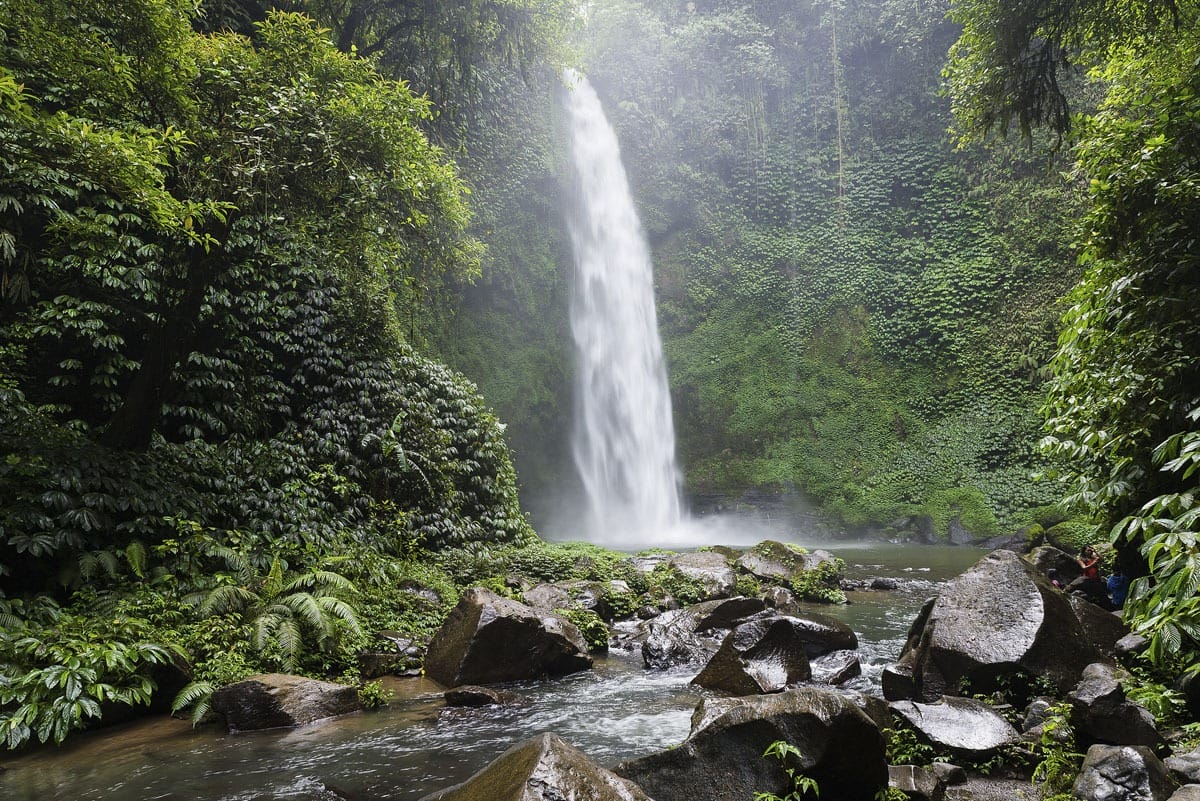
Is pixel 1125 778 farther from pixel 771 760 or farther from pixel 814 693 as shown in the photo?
pixel 771 760

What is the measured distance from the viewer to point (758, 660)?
6.14 metres

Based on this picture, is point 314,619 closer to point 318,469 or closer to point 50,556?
point 50,556

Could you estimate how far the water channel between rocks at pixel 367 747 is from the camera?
163 inches

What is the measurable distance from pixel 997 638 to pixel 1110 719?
1404mm

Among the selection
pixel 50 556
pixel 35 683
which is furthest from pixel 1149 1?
pixel 50 556

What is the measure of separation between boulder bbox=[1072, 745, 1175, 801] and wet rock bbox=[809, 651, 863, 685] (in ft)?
9.66

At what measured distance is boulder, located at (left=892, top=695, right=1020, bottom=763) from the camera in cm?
411

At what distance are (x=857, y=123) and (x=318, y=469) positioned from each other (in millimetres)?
26645

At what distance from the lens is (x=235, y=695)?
17.3 ft

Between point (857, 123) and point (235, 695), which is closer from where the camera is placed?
point (235, 695)

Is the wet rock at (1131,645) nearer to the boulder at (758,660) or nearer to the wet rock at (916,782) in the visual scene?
the boulder at (758,660)

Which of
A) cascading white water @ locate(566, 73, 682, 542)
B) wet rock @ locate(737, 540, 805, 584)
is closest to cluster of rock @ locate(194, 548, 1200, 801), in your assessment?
wet rock @ locate(737, 540, 805, 584)

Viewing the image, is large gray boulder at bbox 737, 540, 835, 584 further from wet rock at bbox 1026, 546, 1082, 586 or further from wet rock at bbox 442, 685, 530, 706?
wet rock at bbox 442, 685, 530, 706

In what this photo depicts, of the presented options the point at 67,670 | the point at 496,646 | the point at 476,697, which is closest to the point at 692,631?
the point at 496,646
